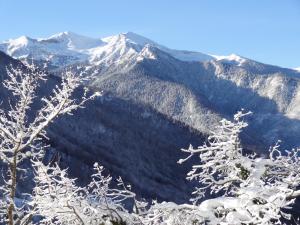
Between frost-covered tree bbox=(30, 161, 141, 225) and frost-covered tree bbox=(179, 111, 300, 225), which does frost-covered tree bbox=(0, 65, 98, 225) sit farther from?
frost-covered tree bbox=(179, 111, 300, 225)

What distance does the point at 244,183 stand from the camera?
8.55m

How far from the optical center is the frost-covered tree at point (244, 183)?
25.0 ft

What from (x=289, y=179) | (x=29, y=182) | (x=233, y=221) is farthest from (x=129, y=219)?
(x=29, y=182)

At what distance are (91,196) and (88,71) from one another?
3967 millimetres

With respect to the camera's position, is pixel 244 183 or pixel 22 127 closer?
pixel 244 183

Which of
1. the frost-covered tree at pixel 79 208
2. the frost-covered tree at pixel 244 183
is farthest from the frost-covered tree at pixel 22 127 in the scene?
the frost-covered tree at pixel 244 183

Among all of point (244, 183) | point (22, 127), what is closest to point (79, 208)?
point (244, 183)

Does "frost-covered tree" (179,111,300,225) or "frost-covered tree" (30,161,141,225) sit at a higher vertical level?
"frost-covered tree" (179,111,300,225)

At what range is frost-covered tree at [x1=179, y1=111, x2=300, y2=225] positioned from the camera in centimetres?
761

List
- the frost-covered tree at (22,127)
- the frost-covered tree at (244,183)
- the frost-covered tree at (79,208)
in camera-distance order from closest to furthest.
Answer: the frost-covered tree at (244,183), the frost-covered tree at (79,208), the frost-covered tree at (22,127)

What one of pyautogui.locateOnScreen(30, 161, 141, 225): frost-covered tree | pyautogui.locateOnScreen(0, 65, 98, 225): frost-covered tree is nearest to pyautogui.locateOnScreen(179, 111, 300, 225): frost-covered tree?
pyautogui.locateOnScreen(30, 161, 141, 225): frost-covered tree

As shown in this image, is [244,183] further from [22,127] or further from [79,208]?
[22,127]

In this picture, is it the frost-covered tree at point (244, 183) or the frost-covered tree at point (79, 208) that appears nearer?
the frost-covered tree at point (244, 183)

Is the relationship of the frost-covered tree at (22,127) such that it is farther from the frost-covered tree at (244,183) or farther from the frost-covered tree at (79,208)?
the frost-covered tree at (244,183)
